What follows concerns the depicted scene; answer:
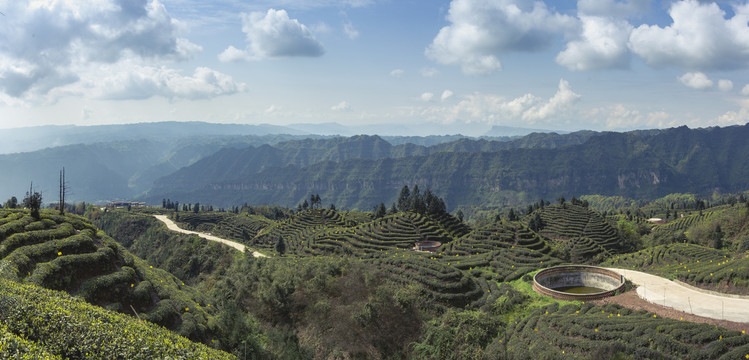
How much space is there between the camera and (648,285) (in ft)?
143

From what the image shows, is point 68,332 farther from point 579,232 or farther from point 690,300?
point 579,232

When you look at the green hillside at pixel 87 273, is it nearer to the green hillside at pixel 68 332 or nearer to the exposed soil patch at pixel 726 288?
the green hillside at pixel 68 332

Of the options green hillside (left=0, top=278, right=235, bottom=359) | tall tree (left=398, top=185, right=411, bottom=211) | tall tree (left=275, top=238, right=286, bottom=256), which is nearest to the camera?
green hillside (left=0, top=278, right=235, bottom=359)

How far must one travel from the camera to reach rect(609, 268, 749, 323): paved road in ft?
113

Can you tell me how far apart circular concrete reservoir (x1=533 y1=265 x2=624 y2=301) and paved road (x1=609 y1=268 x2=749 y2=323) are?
2426 mm

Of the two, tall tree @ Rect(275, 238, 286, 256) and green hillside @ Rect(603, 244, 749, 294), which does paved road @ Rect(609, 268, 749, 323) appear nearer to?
green hillside @ Rect(603, 244, 749, 294)

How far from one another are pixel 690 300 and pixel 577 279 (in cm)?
1203

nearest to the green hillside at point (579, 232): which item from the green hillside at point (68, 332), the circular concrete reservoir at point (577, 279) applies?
the circular concrete reservoir at point (577, 279)

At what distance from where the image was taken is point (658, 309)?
36.7 m

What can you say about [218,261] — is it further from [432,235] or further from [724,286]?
[724,286]

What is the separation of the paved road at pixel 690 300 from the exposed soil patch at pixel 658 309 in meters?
0.83

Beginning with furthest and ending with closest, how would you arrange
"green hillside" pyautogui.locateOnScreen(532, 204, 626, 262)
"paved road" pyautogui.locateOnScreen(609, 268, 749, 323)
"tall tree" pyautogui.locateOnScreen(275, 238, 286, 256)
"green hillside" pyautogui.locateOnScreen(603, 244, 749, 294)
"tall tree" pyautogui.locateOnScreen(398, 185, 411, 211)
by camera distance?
1. "tall tree" pyautogui.locateOnScreen(398, 185, 411, 211)
2. "green hillside" pyautogui.locateOnScreen(532, 204, 626, 262)
3. "tall tree" pyautogui.locateOnScreen(275, 238, 286, 256)
4. "green hillside" pyautogui.locateOnScreen(603, 244, 749, 294)
5. "paved road" pyautogui.locateOnScreen(609, 268, 749, 323)

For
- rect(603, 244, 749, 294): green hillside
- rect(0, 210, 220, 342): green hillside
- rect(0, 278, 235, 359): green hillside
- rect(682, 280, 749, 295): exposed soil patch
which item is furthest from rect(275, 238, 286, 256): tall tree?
rect(682, 280, 749, 295): exposed soil patch

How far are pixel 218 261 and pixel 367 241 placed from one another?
31.7 m
